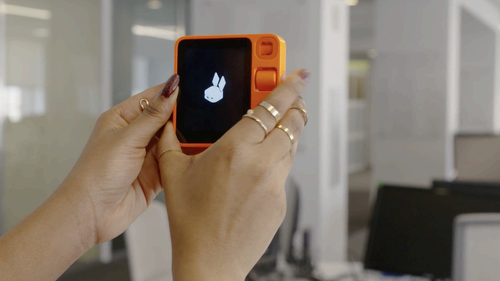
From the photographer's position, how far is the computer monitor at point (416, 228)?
163 centimetres

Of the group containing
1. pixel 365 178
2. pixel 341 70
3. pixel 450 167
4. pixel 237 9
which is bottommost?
pixel 365 178

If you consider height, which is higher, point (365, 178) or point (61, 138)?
point (61, 138)

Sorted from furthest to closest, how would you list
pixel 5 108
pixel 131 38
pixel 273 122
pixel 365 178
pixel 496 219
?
pixel 365 178 < pixel 131 38 < pixel 5 108 < pixel 496 219 < pixel 273 122

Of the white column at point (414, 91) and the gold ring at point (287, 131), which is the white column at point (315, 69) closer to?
the white column at point (414, 91)

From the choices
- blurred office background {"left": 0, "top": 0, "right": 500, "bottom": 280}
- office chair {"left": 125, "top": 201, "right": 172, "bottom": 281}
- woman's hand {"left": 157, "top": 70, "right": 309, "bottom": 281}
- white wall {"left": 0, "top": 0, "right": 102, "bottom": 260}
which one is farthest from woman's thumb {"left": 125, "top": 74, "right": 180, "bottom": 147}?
white wall {"left": 0, "top": 0, "right": 102, "bottom": 260}

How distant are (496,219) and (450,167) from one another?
16.0ft

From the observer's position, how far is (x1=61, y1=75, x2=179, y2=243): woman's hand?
2.10 feet

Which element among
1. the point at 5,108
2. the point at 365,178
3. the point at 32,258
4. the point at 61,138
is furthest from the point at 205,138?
the point at 365,178

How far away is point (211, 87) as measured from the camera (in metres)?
0.65

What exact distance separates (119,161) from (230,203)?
0.71 feet

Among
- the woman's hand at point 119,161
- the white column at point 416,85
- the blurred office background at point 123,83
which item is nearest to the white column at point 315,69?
the blurred office background at point 123,83

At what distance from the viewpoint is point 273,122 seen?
551mm

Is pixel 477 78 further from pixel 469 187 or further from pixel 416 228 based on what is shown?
pixel 416 228

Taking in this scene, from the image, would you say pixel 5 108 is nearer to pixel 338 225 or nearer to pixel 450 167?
pixel 338 225
